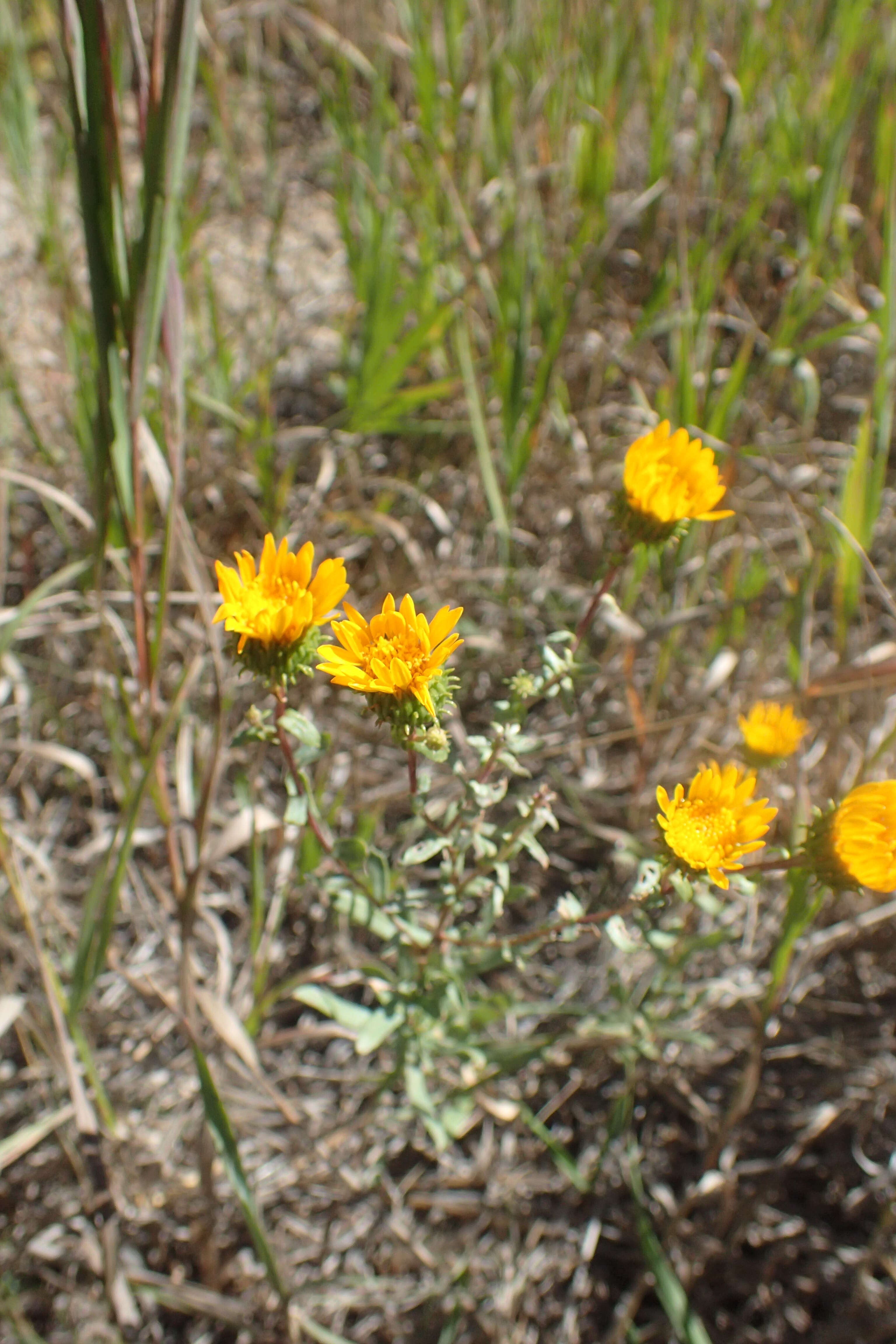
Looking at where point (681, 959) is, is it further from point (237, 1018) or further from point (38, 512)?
point (38, 512)

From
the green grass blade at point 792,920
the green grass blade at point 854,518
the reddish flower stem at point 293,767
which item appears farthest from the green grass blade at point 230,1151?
the green grass blade at point 854,518

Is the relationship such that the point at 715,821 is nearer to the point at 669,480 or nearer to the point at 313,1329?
the point at 669,480

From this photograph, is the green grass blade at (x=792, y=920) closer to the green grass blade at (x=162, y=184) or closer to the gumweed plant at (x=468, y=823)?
the gumweed plant at (x=468, y=823)

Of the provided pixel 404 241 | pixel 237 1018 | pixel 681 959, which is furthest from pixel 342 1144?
pixel 404 241

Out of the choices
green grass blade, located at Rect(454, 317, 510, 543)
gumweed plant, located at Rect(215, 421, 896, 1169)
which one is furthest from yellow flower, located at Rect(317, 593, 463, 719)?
green grass blade, located at Rect(454, 317, 510, 543)

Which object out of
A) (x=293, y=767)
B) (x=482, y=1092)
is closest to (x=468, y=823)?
(x=293, y=767)
